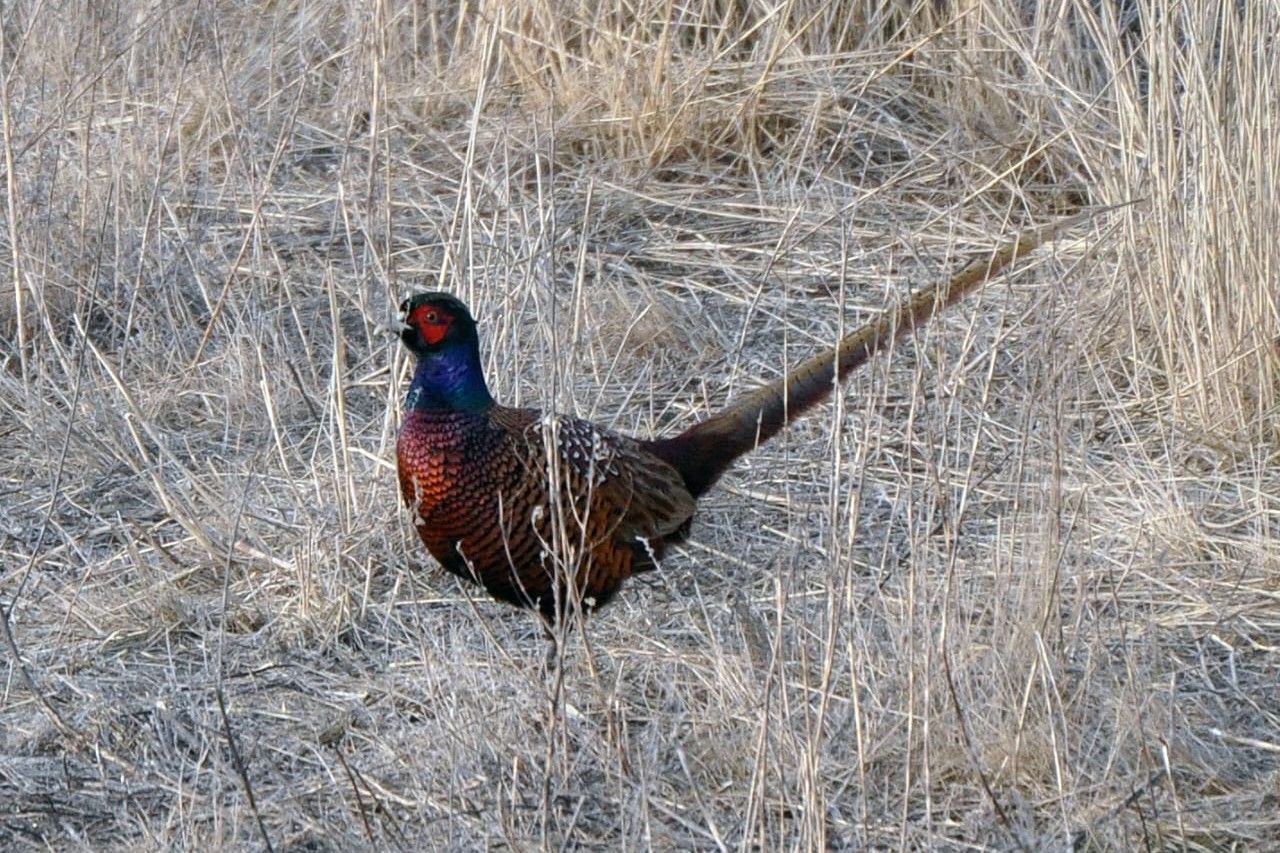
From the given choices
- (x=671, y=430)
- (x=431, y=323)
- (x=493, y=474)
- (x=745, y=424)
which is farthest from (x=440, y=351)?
(x=671, y=430)

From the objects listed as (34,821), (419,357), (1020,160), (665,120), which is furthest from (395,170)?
(34,821)

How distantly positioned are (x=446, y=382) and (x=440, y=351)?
6 cm

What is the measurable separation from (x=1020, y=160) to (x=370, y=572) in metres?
2.71

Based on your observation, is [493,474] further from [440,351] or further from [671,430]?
[671,430]

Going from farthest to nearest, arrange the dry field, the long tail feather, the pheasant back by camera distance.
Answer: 1. the long tail feather
2. the pheasant back
3. the dry field

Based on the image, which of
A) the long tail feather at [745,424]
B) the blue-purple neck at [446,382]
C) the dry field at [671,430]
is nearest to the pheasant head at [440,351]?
the blue-purple neck at [446,382]

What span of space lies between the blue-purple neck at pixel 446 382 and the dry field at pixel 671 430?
0.17 meters

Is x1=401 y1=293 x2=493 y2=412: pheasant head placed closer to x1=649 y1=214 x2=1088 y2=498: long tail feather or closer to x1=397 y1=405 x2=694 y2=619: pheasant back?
x1=397 y1=405 x2=694 y2=619: pheasant back

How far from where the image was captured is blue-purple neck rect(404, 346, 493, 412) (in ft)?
11.5

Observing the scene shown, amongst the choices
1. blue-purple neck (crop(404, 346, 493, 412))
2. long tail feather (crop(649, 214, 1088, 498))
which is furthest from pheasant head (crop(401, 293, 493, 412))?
long tail feather (crop(649, 214, 1088, 498))

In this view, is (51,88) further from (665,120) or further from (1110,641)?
(1110,641)

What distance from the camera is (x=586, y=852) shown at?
283cm

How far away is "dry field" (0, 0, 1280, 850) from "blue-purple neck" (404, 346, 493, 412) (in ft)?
0.54

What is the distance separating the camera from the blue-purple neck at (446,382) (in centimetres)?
350
